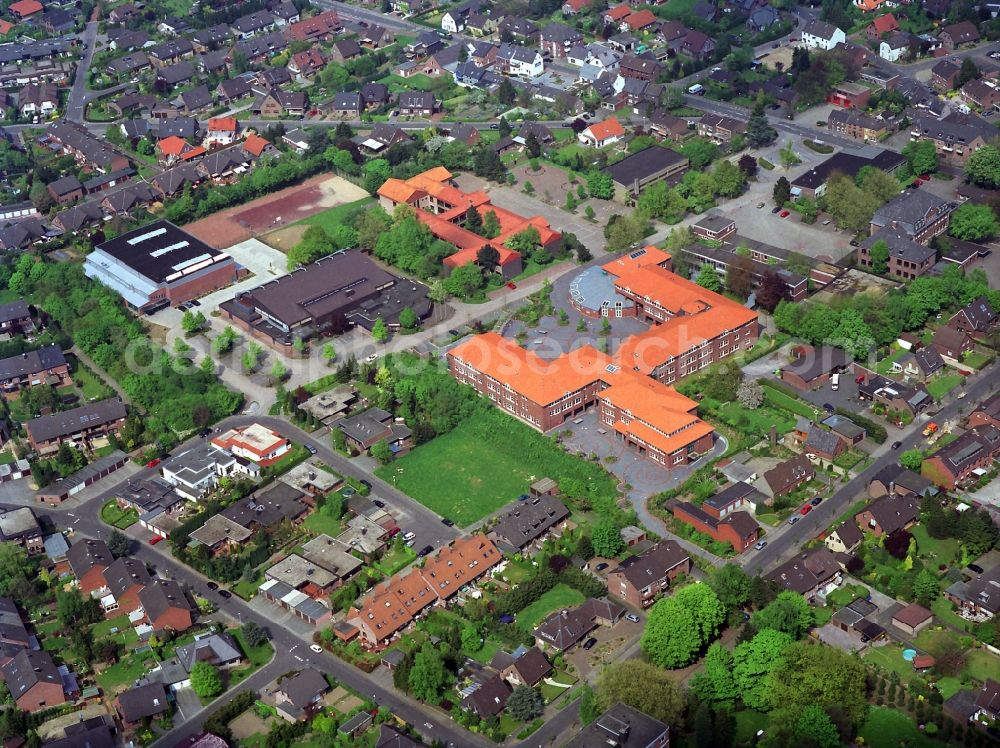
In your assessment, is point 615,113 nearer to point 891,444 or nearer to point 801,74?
point 801,74

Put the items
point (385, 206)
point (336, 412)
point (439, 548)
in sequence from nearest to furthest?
point (439, 548), point (336, 412), point (385, 206)

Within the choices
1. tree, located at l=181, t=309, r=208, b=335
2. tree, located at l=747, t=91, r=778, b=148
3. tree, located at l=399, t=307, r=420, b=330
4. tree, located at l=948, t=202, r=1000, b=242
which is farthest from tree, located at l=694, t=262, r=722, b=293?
tree, located at l=181, t=309, r=208, b=335

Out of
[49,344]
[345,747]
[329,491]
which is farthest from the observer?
[49,344]

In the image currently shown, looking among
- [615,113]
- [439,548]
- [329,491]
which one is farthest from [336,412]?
[615,113]

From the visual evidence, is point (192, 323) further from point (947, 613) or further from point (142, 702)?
point (947, 613)

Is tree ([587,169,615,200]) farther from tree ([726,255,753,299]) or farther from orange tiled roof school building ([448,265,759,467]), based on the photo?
orange tiled roof school building ([448,265,759,467])

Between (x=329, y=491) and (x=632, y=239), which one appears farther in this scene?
(x=632, y=239)

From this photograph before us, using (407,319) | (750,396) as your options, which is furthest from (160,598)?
(750,396)
